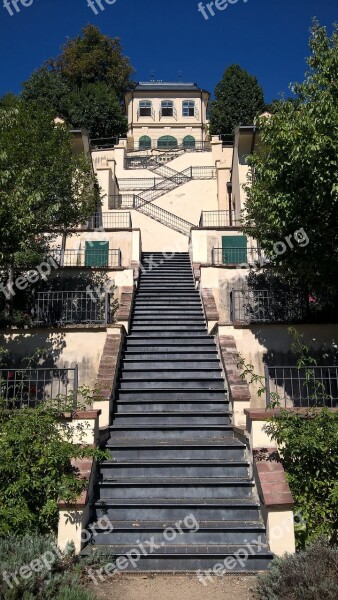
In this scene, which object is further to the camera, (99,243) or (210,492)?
(99,243)

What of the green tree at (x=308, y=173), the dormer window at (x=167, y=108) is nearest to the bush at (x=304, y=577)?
the green tree at (x=308, y=173)

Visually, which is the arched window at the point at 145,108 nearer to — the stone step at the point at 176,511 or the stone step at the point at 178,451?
the stone step at the point at 178,451

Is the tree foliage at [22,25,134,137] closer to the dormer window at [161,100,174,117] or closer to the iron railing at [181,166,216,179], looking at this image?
the dormer window at [161,100,174,117]

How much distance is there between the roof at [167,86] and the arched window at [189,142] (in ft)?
21.9

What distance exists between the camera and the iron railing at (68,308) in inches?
540

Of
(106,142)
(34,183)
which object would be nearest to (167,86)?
(106,142)

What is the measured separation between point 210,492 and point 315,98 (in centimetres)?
811

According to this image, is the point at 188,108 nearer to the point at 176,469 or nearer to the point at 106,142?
the point at 106,142

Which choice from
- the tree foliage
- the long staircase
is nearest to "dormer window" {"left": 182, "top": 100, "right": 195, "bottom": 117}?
the tree foliage

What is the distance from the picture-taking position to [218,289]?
610 inches

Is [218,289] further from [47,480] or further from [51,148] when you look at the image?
[47,480]

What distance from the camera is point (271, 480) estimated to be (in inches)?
279

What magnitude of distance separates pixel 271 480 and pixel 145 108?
47028 mm

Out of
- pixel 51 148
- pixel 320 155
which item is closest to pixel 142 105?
pixel 51 148
